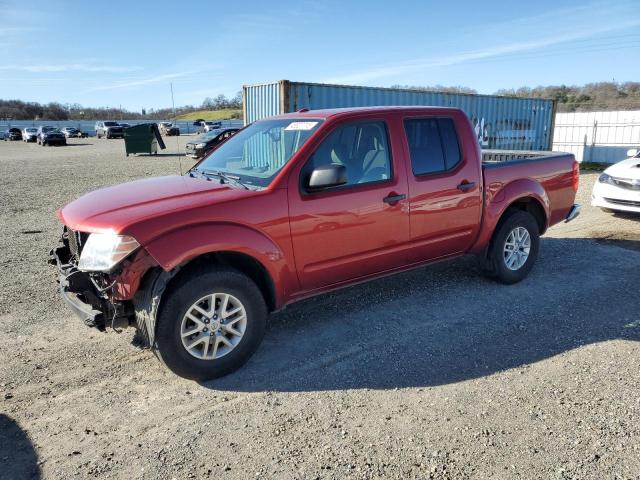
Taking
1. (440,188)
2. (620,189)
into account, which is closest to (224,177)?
(440,188)

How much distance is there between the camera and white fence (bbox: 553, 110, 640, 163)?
2000 cm

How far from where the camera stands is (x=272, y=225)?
3707mm

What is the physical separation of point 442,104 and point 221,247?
13.3 meters

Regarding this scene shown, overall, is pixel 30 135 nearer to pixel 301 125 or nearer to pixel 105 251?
pixel 301 125

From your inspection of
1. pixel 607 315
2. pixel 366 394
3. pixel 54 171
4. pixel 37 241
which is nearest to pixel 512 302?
pixel 607 315

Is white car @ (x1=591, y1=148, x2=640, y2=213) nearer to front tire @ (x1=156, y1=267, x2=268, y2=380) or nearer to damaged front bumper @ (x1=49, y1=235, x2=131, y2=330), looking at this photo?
front tire @ (x1=156, y1=267, x2=268, y2=380)

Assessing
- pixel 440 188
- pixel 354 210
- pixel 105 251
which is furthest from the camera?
pixel 440 188

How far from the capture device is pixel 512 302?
5.02m

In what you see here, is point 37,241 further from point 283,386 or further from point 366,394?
point 366,394

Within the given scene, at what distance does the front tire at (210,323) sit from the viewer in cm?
337

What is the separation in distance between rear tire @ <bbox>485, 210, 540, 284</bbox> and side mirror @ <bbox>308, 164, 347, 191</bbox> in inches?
93.2

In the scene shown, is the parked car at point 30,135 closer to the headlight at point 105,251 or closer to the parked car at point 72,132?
the parked car at point 72,132

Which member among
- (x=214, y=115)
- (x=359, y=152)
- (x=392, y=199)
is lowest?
(x=392, y=199)

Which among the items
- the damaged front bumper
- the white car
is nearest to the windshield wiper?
the damaged front bumper
